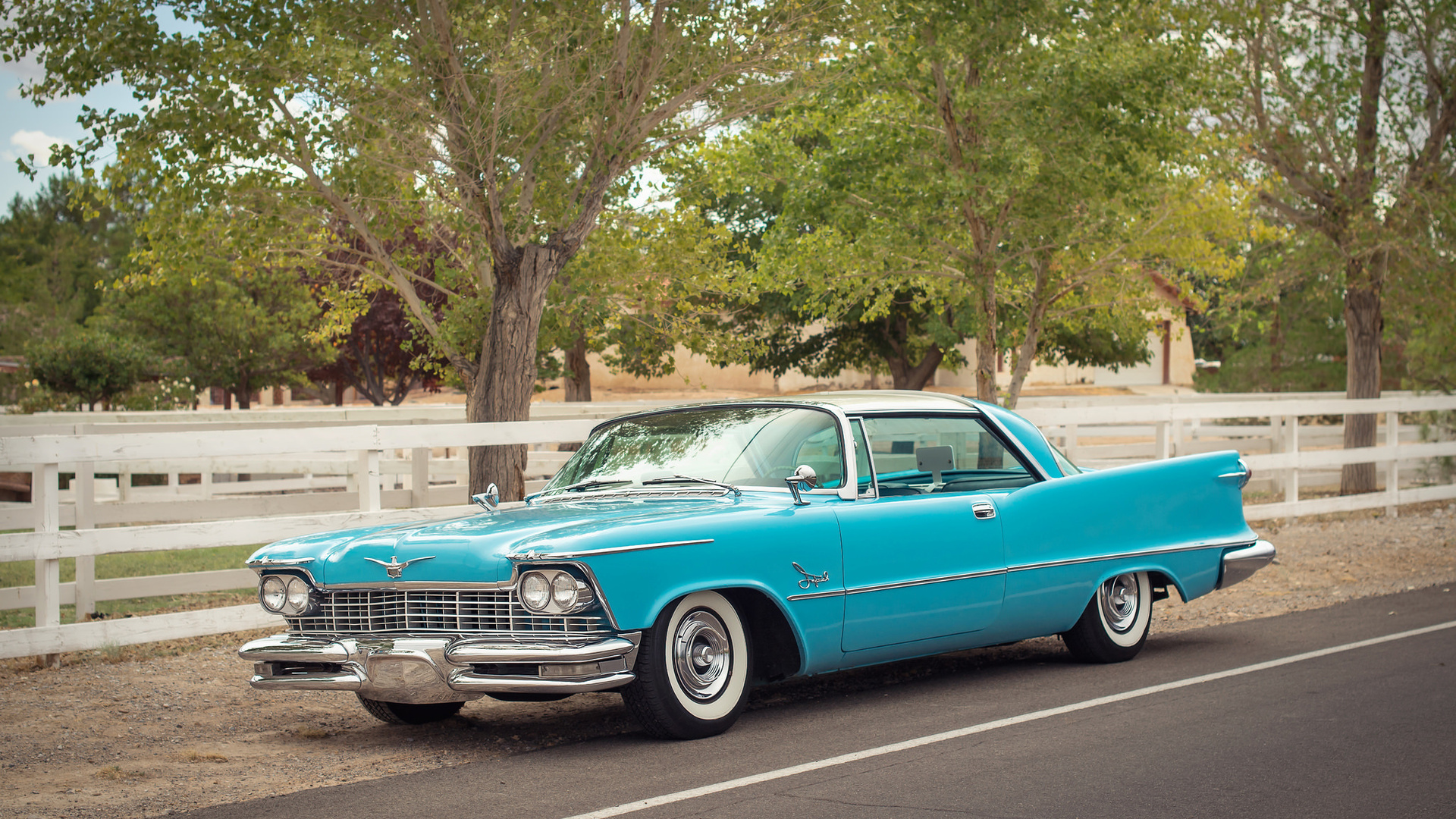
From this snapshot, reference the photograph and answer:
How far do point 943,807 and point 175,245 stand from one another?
34.3 ft

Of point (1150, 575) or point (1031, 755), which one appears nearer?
point (1031, 755)

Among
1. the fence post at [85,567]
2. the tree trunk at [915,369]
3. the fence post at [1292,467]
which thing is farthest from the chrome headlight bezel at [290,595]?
the tree trunk at [915,369]

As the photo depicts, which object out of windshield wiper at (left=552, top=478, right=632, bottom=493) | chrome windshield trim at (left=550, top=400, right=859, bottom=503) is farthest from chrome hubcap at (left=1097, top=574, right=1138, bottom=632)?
windshield wiper at (left=552, top=478, right=632, bottom=493)

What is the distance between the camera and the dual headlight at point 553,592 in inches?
214

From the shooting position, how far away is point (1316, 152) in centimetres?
1891

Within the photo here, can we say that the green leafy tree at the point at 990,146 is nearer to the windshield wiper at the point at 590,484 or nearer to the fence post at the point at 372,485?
the fence post at the point at 372,485

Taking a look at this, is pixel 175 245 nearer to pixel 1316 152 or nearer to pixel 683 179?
pixel 683 179

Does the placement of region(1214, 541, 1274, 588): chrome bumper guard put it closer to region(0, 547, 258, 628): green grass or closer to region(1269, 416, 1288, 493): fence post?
region(0, 547, 258, 628): green grass

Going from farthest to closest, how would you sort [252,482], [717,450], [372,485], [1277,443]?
[1277,443], [252,482], [372,485], [717,450]

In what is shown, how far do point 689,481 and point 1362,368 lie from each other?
16.9m

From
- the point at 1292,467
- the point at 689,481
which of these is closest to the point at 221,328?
the point at 1292,467

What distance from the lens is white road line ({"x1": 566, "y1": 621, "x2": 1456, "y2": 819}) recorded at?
4.88 m

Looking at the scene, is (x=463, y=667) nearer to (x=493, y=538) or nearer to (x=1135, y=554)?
(x=493, y=538)

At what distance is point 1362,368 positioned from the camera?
20.4 m
